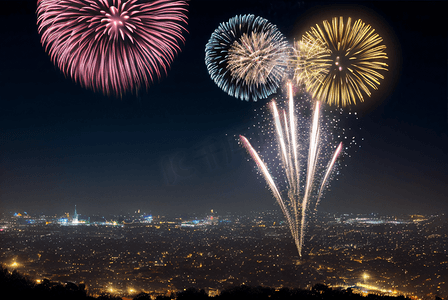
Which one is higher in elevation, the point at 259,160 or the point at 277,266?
the point at 259,160

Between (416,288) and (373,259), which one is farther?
(373,259)

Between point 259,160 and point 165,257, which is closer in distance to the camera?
point 259,160

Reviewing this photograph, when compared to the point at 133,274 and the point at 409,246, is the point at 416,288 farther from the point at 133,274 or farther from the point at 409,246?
the point at 409,246

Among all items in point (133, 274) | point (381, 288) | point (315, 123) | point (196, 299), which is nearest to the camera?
point (196, 299)

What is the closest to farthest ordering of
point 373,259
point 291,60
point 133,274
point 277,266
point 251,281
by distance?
point 291,60 < point 251,281 < point 133,274 < point 277,266 < point 373,259

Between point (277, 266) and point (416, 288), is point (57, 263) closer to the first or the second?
point (277, 266)

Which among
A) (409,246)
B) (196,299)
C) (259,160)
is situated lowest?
(409,246)

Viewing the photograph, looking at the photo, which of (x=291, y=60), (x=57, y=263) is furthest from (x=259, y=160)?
(x=57, y=263)

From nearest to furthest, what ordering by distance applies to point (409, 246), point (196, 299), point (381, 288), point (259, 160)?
point (196, 299) < point (259, 160) < point (381, 288) < point (409, 246)

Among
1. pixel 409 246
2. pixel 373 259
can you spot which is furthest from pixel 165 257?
pixel 409 246
